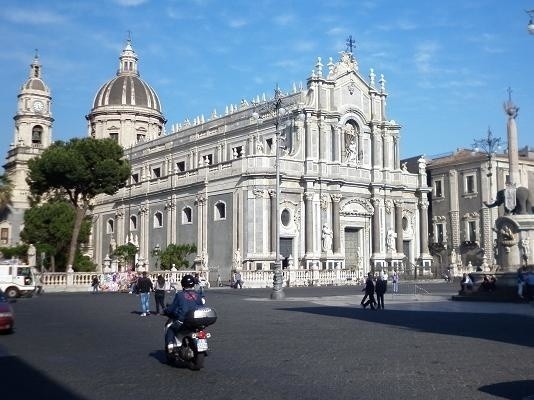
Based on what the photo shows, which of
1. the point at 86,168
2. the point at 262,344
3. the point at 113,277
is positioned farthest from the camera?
the point at 86,168

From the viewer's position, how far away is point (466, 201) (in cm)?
6303

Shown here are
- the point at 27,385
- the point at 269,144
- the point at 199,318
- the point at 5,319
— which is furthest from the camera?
the point at 269,144

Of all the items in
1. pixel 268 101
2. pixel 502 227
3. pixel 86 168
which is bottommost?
pixel 502 227

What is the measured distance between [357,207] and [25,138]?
149 ft

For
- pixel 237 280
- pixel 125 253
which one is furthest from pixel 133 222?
pixel 237 280

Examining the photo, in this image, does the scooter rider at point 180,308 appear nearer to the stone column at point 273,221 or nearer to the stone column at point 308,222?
the stone column at point 273,221

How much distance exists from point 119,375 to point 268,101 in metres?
49.1

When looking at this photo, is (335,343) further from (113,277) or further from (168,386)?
(113,277)

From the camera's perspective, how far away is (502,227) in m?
27.3

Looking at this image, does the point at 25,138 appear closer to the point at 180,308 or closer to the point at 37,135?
the point at 37,135

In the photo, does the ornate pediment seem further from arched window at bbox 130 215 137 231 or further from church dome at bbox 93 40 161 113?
church dome at bbox 93 40 161 113

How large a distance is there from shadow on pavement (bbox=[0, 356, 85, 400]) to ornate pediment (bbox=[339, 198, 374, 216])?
45.7 metres

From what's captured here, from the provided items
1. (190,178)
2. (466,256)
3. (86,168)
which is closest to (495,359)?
(86,168)

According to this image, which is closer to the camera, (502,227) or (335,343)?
(335,343)
